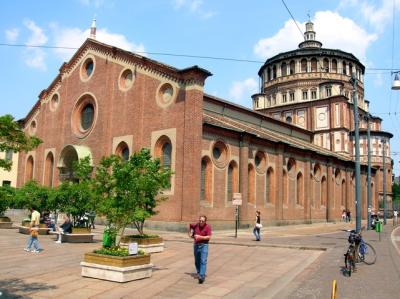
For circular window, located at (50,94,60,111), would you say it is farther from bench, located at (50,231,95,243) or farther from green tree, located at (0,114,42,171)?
green tree, located at (0,114,42,171)

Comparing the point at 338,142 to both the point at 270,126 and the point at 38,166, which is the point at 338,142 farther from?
the point at 38,166

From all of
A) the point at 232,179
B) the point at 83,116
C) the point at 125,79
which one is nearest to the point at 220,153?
the point at 232,179

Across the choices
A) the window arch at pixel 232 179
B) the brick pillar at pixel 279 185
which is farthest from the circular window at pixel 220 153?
the brick pillar at pixel 279 185

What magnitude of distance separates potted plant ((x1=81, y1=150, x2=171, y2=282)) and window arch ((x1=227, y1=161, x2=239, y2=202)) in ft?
51.9

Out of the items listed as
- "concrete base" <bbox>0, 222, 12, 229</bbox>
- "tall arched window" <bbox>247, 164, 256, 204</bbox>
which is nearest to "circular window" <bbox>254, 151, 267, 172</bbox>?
"tall arched window" <bbox>247, 164, 256, 204</bbox>

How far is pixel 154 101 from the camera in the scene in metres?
30.0

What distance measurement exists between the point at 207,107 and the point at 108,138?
921cm

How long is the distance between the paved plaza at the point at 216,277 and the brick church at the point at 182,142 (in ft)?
39.0

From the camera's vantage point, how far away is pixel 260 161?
115 feet

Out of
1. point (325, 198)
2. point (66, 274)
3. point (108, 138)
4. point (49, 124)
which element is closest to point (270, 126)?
point (325, 198)

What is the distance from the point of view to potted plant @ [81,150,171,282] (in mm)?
10070

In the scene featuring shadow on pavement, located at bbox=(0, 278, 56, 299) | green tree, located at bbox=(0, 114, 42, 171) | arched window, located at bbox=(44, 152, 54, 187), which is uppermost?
arched window, located at bbox=(44, 152, 54, 187)

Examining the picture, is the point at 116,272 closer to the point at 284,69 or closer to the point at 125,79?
the point at 125,79

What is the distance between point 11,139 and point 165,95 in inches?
915
